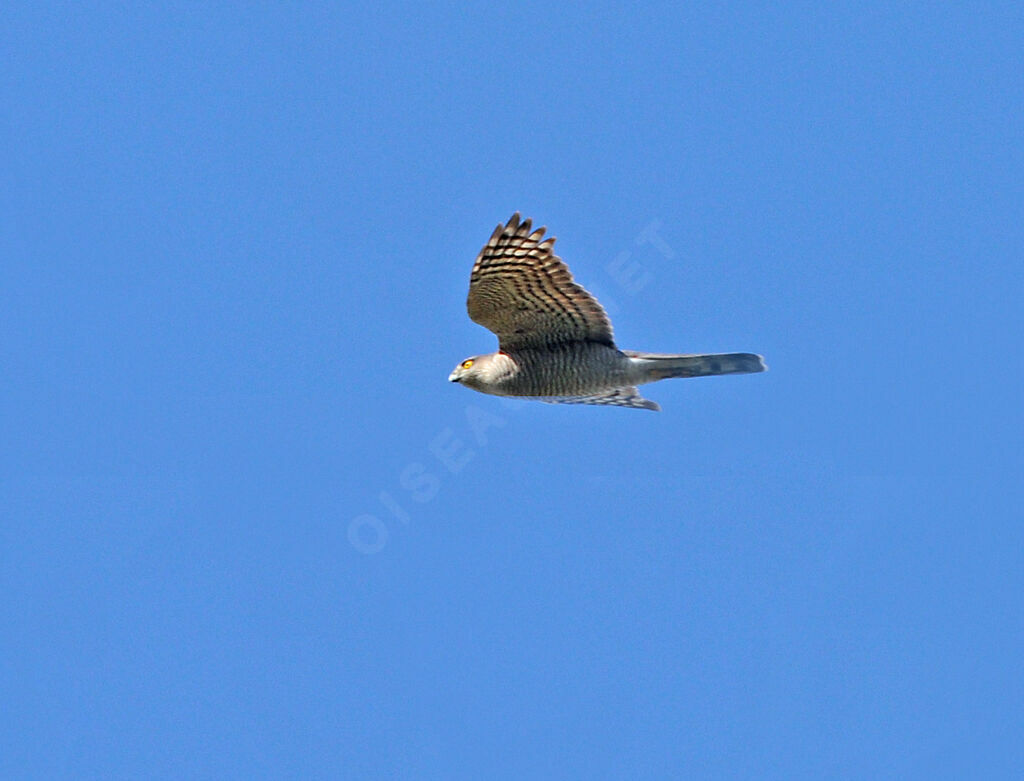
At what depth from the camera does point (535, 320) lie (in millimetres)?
12836

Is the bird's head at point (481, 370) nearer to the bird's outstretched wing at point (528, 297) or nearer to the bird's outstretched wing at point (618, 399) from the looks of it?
the bird's outstretched wing at point (528, 297)

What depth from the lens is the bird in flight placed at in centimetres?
1209

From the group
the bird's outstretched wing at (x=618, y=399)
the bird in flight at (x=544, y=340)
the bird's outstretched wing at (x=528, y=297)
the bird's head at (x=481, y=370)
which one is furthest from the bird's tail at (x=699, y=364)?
the bird's head at (x=481, y=370)

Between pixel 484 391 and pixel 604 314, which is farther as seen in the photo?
pixel 484 391

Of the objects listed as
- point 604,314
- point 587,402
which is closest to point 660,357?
point 604,314

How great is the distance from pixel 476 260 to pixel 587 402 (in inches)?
114

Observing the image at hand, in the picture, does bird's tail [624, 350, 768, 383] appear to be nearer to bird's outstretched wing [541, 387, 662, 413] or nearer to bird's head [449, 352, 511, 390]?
bird's outstretched wing [541, 387, 662, 413]

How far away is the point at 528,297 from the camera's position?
12484 mm

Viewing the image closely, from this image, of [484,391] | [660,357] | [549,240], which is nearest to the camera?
[549,240]

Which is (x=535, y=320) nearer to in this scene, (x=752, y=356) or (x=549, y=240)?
(x=549, y=240)

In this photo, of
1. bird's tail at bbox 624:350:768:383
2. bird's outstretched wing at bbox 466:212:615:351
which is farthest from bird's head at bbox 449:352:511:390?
bird's tail at bbox 624:350:768:383

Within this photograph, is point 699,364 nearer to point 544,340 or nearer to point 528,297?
point 544,340

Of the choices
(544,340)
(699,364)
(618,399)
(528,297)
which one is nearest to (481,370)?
(544,340)

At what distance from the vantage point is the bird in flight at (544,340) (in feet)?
39.7
